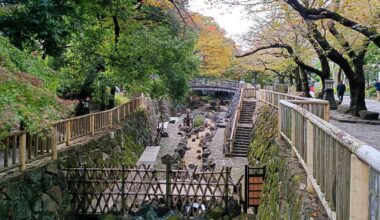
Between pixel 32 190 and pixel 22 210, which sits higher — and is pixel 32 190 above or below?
above

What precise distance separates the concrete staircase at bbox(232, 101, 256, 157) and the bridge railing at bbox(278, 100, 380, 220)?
14.8 metres

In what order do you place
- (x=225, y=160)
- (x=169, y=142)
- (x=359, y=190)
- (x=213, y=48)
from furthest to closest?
(x=213, y=48)
(x=169, y=142)
(x=225, y=160)
(x=359, y=190)

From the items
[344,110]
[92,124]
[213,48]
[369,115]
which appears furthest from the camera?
[213,48]

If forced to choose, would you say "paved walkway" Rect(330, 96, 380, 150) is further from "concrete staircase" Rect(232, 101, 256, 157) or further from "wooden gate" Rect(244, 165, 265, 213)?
"concrete staircase" Rect(232, 101, 256, 157)

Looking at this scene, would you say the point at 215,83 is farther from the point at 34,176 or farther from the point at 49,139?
the point at 34,176

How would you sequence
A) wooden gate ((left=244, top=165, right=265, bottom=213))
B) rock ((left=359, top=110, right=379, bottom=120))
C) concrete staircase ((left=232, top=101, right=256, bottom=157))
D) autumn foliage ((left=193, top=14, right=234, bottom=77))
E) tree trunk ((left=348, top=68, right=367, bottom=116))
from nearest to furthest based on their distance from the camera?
wooden gate ((left=244, top=165, right=265, bottom=213))
rock ((left=359, top=110, right=379, bottom=120))
tree trunk ((left=348, top=68, right=367, bottom=116))
concrete staircase ((left=232, top=101, right=256, bottom=157))
autumn foliage ((left=193, top=14, right=234, bottom=77))

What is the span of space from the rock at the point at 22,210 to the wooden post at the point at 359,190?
6.97 m

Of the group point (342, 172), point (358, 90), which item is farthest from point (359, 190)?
point (358, 90)

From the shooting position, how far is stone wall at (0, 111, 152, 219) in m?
7.22

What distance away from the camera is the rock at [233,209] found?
32.5 feet

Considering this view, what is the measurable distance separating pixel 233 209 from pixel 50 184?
16.5 ft

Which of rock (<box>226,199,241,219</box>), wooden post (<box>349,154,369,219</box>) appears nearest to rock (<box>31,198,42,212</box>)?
rock (<box>226,199,241,219</box>)

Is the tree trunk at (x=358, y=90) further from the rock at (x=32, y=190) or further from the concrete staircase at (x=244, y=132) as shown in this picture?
the rock at (x=32, y=190)

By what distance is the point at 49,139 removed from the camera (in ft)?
29.0
